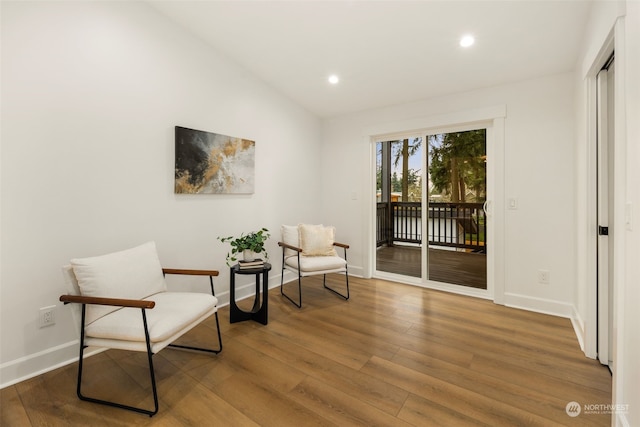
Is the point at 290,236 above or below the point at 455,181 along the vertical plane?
below

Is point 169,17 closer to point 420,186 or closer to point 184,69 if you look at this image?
point 184,69

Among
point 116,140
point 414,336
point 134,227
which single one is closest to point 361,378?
point 414,336

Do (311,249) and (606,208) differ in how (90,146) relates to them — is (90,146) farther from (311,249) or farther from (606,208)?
(606,208)

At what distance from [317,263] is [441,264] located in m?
1.84

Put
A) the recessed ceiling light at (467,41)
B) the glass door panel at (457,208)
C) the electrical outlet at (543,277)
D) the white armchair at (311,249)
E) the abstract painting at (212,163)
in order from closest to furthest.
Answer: the recessed ceiling light at (467,41) → the abstract painting at (212,163) → the electrical outlet at (543,277) → the white armchair at (311,249) → the glass door panel at (457,208)

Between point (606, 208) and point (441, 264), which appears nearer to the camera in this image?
point (606, 208)

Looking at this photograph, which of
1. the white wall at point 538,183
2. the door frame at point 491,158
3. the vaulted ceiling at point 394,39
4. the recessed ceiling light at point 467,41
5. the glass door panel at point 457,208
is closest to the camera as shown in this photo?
the vaulted ceiling at point 394,39

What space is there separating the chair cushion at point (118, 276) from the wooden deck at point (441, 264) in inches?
122

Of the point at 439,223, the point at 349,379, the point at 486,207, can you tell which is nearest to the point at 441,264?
the point at 439,223

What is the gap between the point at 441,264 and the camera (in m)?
3.84

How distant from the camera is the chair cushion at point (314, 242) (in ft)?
11.2

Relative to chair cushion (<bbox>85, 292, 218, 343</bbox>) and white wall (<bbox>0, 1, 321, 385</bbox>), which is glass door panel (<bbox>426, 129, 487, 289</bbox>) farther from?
chair cushion (<bbox>85, 292, 218, 343</bbox>)

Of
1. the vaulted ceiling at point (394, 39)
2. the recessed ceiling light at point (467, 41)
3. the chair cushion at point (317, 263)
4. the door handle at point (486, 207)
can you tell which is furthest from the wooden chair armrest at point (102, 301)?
the door handle at point (486, 207)

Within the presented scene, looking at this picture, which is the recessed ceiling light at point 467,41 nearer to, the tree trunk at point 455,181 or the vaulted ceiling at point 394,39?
the vaulted ceiling at point 394,39
